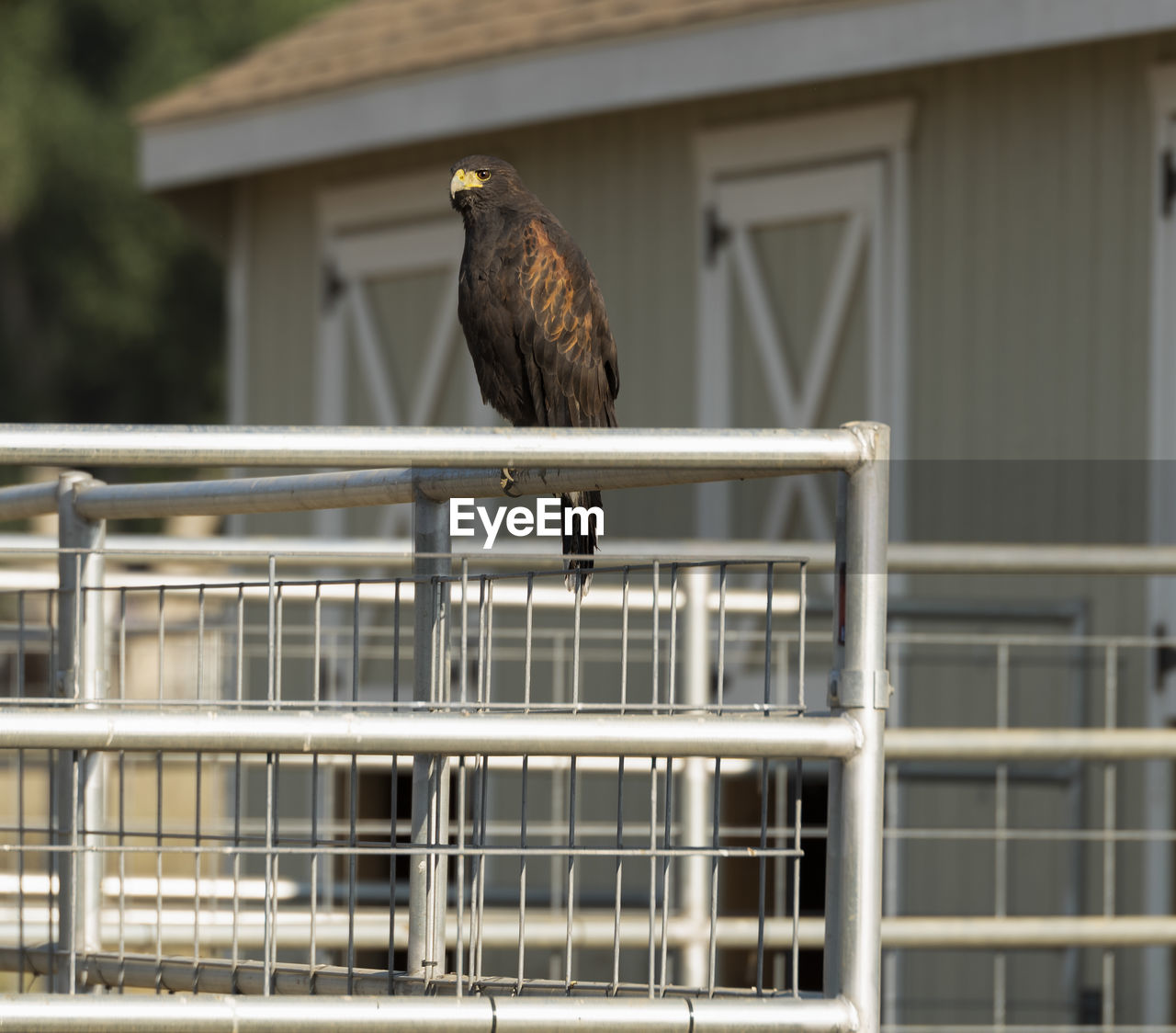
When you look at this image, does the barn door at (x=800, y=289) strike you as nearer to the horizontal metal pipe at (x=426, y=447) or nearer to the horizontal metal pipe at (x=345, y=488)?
the horizontal metal pipe at (x=345, y=488)

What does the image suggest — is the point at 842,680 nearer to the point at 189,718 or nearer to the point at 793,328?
the point at 189,718

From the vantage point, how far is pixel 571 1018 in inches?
88.4

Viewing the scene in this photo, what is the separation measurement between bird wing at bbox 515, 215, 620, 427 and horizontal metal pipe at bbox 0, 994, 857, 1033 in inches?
108

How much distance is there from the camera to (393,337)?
36.3ft

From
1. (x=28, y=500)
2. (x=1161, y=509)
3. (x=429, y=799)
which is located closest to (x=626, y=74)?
(x=1161, y=509)

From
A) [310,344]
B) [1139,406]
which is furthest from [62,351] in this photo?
[1139,406]

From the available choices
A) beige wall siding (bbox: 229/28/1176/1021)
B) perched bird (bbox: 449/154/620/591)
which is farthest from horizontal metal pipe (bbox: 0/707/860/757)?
beige wall siding (bbox: 229/28/1176/1021)

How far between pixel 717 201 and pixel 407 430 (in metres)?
7.18

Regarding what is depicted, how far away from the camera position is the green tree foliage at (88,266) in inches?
1371

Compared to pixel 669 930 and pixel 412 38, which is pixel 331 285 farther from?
pixel 669 930

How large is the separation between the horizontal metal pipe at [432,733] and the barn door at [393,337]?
7940 millimetres

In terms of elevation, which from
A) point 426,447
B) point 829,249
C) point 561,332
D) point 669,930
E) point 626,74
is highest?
point 626,74

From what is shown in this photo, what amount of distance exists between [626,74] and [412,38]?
81.2 inches

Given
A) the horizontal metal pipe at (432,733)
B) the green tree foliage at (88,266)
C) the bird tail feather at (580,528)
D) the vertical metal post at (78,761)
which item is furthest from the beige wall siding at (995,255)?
→ the green tree foliage at (88,266)
